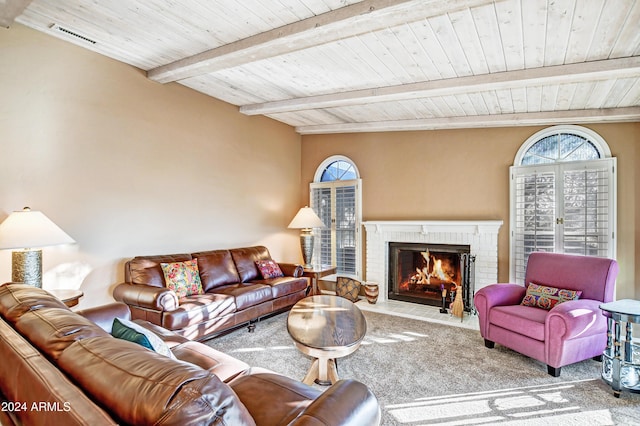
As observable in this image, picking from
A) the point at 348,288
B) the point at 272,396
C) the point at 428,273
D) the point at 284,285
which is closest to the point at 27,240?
the point at 272,396

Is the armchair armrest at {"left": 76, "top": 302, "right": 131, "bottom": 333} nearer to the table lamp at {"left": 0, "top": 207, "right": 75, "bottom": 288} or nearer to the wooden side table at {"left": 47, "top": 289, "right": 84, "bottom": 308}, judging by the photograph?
the wooden side table at {"left": 47, "top": 289, "right": 84, "bottom": 308}

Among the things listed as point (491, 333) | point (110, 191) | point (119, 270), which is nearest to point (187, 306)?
point (119, 270)

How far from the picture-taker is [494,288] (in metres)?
3.52

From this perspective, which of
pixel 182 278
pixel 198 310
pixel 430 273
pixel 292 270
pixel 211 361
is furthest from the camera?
pixel 430 273

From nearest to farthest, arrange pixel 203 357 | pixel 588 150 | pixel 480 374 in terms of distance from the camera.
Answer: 1. pixel 203 357
2. pixel 480 374
3. pixel 588 150

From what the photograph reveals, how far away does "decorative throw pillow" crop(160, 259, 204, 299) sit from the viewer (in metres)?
3.67

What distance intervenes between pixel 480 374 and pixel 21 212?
158 inches

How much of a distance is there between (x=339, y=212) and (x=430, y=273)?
181 centimetres

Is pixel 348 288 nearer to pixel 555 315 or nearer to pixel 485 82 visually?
pixel 555 315

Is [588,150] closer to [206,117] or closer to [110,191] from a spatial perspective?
[206,117]

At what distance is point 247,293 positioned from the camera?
12.8 feet

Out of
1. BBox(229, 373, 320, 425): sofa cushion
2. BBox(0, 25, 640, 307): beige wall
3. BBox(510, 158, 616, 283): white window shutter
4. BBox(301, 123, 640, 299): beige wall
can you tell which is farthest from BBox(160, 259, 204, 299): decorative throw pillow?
BBox(510, 158, 616, 283): white window shutter

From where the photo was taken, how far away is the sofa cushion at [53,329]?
1.25 m

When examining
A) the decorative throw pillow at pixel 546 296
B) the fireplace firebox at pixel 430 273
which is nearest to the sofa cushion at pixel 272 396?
the decorative throw pillow at pixel 546 296
